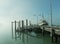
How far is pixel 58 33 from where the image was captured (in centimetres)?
2989

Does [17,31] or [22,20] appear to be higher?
[22,20]

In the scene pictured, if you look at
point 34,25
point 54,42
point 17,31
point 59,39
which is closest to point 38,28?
point 34,25

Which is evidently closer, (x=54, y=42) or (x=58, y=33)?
(x=54, y=42)

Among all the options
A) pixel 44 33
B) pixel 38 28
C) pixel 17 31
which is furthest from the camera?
pixel 17 31

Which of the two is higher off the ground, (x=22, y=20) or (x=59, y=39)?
(x=22, y=20)

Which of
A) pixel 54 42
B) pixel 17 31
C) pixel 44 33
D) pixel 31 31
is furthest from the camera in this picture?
pixel 17 31

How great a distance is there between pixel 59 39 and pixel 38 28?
74.7 ft

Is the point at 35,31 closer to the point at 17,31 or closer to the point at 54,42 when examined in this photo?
the point at 17,31

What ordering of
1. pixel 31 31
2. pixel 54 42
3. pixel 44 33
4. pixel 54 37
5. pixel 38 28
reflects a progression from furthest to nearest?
pixel 31 31, pixel 38 28, pixel 44 33, pixel 54 37, pixel 54 42

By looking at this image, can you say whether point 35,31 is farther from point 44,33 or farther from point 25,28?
point 44,33

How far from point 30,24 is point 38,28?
11.5 ft

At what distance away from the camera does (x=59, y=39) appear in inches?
1180

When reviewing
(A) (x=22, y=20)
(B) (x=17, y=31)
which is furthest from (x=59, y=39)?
(B) (x=17, y=31)

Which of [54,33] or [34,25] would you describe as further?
[34,25]
